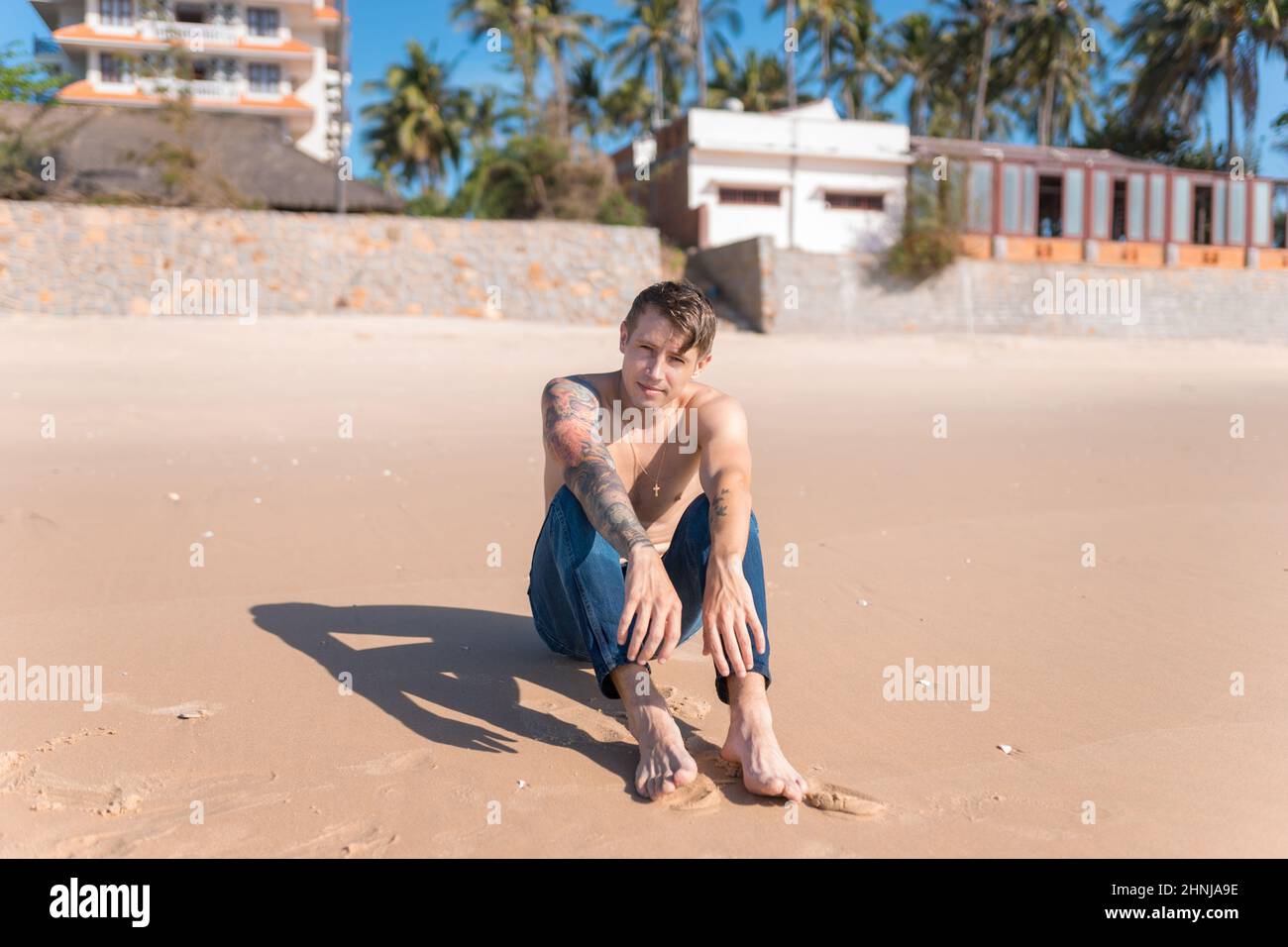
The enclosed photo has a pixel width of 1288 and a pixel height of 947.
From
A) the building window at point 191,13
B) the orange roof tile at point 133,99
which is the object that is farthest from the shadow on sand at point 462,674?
the building window at point 191,13

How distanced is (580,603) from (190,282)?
1384 centimetres

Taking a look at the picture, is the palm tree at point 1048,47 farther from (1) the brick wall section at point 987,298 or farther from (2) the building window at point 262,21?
(2) the building window at point 262,21

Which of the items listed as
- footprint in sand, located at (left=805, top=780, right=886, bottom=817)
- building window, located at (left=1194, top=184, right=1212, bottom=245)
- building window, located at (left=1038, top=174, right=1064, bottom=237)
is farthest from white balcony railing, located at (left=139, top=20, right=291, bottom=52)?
footprint in sand, located at (left=805, top=780, right=886, bottom=817)

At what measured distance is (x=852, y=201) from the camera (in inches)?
979

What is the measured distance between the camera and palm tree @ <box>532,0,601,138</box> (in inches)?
1297

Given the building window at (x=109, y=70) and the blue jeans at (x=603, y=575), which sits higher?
the building window at (x=109, y=70)

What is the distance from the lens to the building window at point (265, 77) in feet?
112

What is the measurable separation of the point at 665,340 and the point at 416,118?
113 ft

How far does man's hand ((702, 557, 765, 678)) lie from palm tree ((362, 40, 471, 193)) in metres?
34.4

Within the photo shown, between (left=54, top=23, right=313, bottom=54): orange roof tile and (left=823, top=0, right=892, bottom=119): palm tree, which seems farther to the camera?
(left=823, top=0, right=892, bottom=119): palm tree

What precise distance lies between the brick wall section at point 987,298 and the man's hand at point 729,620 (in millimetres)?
14960

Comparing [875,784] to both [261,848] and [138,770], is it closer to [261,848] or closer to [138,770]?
[261,848]

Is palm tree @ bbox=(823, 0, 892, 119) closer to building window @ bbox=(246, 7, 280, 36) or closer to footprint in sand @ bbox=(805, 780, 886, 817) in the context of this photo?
building window @ bbox=(246, 7, 280, 36)

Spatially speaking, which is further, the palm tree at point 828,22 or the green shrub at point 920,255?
the palm tree at point 828,22
